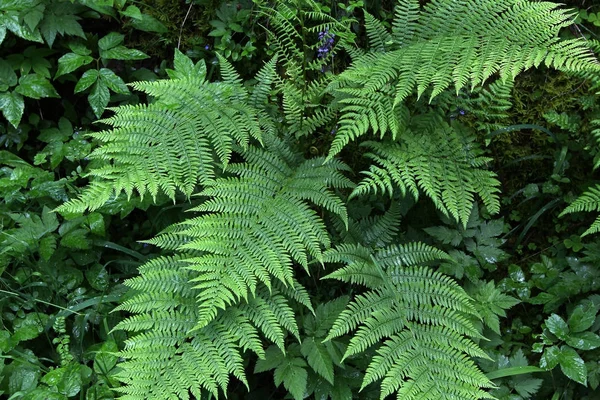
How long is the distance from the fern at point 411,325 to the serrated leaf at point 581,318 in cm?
55

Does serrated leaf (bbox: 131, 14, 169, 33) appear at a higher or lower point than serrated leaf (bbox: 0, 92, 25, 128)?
higher

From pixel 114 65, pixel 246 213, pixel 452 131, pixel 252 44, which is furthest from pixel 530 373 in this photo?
pixel 114 65

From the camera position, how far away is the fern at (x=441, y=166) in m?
3.10

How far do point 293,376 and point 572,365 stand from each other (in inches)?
58.4

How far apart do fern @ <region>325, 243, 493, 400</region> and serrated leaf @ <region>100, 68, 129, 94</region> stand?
1.84m

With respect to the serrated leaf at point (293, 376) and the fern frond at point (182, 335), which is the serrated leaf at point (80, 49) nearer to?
the fern frond at point (182, 335)

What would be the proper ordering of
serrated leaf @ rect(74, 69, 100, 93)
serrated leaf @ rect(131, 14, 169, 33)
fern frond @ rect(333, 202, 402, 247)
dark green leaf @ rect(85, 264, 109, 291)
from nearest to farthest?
fern frond @ rect(333, 202, 402, 247) → dark green leaf @ rect(85, 264, 109, 291) → serrated leaf @ rect(74, 69, 100, 93) → serrated leaf @ rect(131, 14, 169, 33)

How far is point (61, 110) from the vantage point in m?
4.35

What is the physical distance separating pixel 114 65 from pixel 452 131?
245 cm

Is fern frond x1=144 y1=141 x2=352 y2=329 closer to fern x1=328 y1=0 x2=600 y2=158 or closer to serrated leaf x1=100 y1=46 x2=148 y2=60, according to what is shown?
fern x1=328 y1=0 x2=600 y2=158

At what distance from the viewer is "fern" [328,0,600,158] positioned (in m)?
2.85

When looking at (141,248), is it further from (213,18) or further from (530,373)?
(530,373)

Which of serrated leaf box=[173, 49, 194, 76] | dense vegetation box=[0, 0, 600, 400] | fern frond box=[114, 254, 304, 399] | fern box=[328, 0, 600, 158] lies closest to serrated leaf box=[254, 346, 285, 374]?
dense vegetation box=[0, 0, 600, 400]

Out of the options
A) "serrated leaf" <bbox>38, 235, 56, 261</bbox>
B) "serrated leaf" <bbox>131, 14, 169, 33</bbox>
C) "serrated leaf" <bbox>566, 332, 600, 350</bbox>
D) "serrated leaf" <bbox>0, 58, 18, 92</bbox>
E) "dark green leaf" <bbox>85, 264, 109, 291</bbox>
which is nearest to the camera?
"serrated leaf" <bbox>566, 332, 600, 350</bbox>
